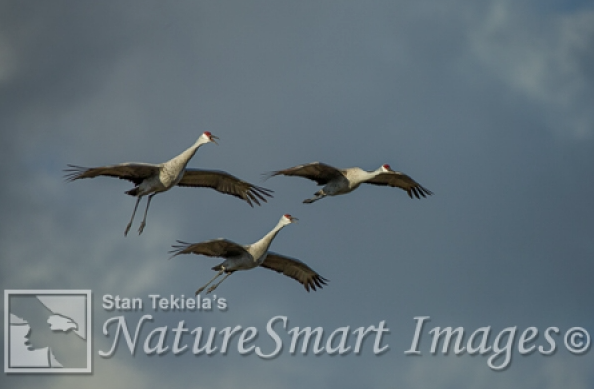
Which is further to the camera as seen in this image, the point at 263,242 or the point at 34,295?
the point at 34,295

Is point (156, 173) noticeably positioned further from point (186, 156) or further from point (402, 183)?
point (402, 183)

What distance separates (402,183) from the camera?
146 ft

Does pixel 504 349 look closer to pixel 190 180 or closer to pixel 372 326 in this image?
pixel 372 326

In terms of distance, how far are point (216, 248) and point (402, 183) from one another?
25.9ft

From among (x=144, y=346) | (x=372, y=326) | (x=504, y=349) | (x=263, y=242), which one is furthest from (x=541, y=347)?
(x=144, y=346)

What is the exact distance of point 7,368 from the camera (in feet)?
139

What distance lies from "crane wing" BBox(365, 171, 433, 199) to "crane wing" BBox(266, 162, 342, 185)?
2.81 m

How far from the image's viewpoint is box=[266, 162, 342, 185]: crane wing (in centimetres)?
4069

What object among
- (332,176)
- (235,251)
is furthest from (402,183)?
(235,251)

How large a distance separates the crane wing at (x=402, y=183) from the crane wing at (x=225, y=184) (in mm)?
4018

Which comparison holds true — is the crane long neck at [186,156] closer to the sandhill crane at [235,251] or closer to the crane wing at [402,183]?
the sandhill crane at [235,251]

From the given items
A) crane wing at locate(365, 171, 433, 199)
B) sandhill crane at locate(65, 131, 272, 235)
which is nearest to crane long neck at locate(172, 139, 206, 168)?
sandhill crane at locate(65, 131, 272, 235)

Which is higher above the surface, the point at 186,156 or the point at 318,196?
the point at 318,196

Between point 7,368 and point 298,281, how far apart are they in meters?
9.14
